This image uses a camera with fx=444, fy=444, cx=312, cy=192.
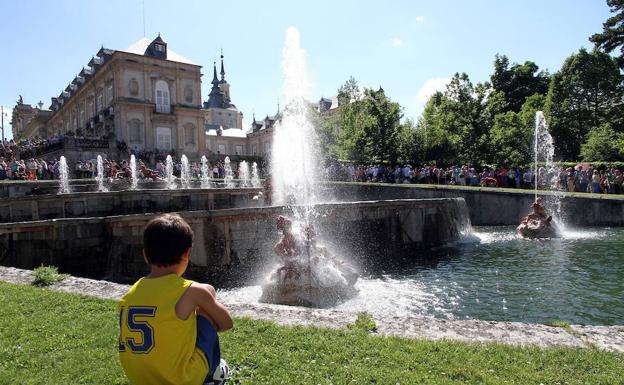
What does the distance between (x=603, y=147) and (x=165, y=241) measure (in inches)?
1643

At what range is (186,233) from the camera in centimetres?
268

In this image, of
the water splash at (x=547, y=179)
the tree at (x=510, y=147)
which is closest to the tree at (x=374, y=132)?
the tree at (x=510, y=147)

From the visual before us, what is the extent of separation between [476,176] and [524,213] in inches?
311

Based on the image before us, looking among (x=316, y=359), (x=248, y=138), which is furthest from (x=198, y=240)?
(x=248, y=138)

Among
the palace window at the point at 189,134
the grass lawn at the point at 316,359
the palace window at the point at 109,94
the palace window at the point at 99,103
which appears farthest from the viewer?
the palace window at the point at 99,103

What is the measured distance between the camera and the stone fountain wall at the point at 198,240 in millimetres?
11125

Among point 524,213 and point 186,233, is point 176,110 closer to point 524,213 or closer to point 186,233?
point 524,213

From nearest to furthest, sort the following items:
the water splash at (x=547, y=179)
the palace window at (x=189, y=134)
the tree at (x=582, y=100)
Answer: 1. the water splash at (x=547, y=179)
2. the tree at (x=582, y=100)
3. the palace window at (x=189, y=134)

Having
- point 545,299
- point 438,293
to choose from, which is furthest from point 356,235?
point 545,299

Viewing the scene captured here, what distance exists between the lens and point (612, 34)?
41.3 meters

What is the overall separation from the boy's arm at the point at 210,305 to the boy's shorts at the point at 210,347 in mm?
51

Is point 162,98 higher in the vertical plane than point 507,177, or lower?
higher

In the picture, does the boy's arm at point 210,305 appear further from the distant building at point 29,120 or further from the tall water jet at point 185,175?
the distant building at point 29,120

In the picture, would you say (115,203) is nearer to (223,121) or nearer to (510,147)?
(510,147)
